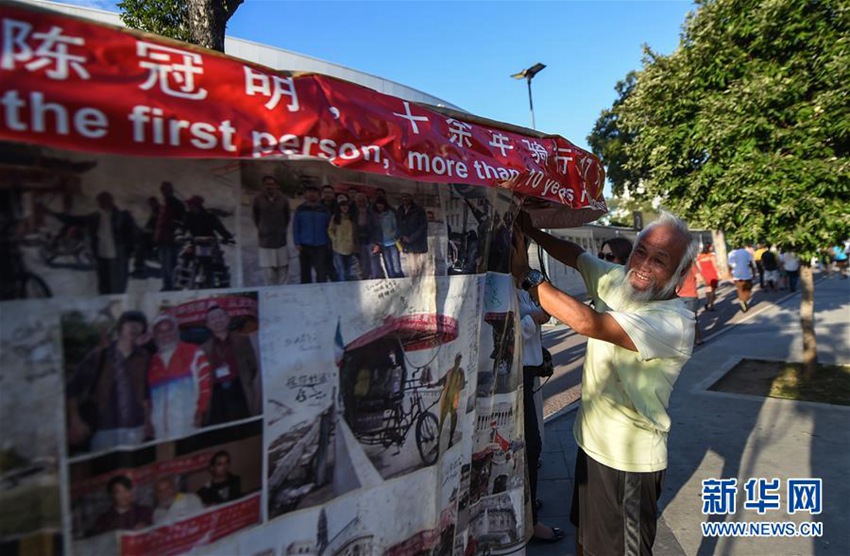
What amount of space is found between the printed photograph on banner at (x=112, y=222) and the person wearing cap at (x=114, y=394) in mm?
116

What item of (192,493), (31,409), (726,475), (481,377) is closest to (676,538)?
(726,475)

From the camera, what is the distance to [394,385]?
5.20 ft

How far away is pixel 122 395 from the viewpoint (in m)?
1.08

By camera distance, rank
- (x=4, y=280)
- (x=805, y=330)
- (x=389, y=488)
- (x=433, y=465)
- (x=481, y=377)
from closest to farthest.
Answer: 1. (x=4, y=280)
2. (x=389, y=488)
3. (x=433, y=465)
4. (x=481, y=377)
5. (x=805, y=330)

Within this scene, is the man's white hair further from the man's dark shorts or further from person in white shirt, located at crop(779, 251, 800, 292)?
person in white shirt, located at crop(779, 251, 800, 292)

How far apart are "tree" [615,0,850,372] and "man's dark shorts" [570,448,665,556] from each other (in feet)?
12.5

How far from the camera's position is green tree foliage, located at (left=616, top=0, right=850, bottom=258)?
4.43 m

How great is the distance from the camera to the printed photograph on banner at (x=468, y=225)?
5.77 ft

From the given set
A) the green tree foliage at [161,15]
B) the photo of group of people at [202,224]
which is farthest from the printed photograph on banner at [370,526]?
the green tree foliage at [161,15]

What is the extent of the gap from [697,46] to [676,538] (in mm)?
4816

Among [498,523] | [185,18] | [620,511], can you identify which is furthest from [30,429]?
[185,18]

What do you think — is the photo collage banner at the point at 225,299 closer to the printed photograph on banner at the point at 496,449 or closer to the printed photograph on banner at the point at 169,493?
the printed photograph on banner at the point at 169,493

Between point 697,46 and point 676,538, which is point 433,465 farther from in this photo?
point 697,46
